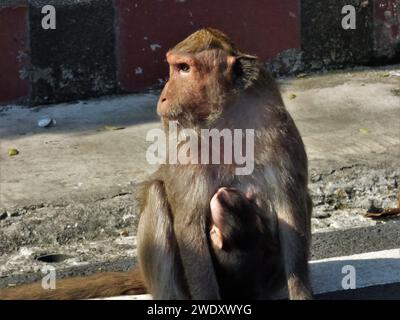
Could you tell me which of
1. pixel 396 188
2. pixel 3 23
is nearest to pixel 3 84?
pixel 3 23

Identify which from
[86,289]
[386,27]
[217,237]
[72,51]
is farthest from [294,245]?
[386,27]

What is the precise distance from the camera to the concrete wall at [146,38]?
26.7ft

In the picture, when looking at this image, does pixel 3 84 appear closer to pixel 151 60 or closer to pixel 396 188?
pixel 151 60

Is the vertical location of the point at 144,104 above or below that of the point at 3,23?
below

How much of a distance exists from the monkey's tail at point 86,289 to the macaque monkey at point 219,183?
0.26m

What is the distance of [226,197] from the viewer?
4555mm

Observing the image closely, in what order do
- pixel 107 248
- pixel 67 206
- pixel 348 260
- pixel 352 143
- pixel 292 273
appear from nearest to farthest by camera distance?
pixel 292 273, pixel 348 260, pixel 107 248, pixel 67 206, pixel 352 143

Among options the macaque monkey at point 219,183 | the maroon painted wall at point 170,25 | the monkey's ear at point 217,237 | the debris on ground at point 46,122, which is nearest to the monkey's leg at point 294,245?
the macaque monkey at point 219,183

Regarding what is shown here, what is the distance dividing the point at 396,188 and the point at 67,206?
2091 millimetres

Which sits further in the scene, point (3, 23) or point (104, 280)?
point (3, 23)

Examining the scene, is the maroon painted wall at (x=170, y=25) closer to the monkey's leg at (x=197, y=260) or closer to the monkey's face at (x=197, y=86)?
the monkey's face at (x=197, y=86)

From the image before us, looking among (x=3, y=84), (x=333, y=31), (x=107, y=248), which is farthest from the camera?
(x=333, y=31)

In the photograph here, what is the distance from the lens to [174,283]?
470 centimetres

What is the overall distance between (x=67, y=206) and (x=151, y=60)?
231cm
